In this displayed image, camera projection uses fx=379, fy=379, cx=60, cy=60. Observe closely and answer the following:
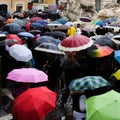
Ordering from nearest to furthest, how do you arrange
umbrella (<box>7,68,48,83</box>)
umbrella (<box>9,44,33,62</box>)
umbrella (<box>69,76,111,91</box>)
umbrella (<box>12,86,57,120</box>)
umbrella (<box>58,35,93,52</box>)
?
umbrella (<box>12,86,57,120</box>)
umbrella (<box>69,76,111,91</box>)
umbrella (<box>7,68,48,83</box>)
umbrella (<box>9,44,33,62</box>)
umbrella (<box>58,35,93,52</box>)

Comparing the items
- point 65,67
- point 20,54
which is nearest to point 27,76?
point 65,67

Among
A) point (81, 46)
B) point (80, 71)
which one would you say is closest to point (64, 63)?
point (80, 71)

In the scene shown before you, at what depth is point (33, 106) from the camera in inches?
235

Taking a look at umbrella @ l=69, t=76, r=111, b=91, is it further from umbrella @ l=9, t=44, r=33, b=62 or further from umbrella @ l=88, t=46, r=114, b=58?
umbrella @ l=9, t=44, r=33, b=62

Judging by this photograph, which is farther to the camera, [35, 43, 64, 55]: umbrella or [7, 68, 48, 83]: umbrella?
[35, 43, 64, 55]: umbrella

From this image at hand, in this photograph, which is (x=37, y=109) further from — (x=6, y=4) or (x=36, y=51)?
(x=6, y=4)

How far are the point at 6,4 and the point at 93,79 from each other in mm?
50735

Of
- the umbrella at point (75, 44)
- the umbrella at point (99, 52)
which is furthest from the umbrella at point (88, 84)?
the umbrella at point (75, 44)

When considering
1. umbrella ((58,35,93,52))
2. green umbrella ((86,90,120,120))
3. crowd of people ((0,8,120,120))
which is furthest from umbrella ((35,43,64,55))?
green umbrella ((86,90,120,120))

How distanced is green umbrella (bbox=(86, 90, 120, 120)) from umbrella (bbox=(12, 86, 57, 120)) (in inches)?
35.6

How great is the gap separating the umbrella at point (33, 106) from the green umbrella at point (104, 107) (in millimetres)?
905

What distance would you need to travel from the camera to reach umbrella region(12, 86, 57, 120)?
5918 millimetres

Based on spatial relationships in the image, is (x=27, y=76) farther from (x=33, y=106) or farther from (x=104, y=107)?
(x=104, y=107)

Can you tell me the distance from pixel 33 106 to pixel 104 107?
50.9 inches
